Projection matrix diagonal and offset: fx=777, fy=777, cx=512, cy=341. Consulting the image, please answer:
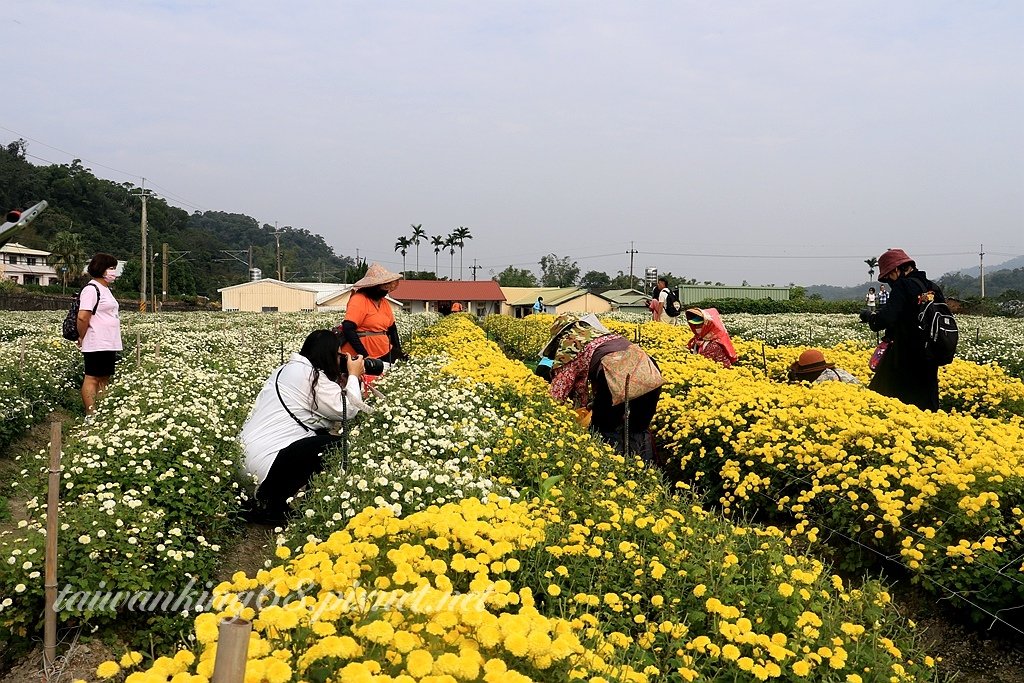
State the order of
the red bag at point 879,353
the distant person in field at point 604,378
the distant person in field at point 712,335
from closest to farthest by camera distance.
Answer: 1. the distant person in field at point 604,378
2. the red bag at point 879,353
3. the distant person in field at point 712,335

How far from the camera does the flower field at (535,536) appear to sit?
2.19 m

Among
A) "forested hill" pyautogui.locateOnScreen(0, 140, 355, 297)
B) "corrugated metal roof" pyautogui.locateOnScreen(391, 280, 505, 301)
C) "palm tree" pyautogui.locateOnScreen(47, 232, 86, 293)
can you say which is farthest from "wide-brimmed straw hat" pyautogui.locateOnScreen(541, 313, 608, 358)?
"palm tree" pyautogui.locateOnScreen(47, 232, 86, 293)

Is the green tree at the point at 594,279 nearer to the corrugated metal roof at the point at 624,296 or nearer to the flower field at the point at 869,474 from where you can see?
the corrugated metal roof at the point at 624,296

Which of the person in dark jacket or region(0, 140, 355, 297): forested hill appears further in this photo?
region(0, 140, 355, 297): forested hill

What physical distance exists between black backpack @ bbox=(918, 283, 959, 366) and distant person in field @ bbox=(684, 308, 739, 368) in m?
2.95

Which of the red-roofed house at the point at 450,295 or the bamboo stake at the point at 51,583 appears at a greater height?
the red-roofed house at the point at 450,295

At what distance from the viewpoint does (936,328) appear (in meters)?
6.52

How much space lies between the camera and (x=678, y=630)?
266 centimetres

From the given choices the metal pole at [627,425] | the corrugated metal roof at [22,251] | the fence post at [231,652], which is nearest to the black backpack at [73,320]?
the metal pole at [627,425]

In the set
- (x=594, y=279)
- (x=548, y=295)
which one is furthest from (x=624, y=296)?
(x=594, y=279)

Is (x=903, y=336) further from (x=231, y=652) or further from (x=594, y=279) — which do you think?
(x=594, y=279)

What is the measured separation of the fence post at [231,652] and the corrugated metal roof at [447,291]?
63.9 meters

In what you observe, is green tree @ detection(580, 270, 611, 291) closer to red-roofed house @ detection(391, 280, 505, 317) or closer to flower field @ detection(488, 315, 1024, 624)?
red-roofed house @ detection(391, 280, 505, 317)

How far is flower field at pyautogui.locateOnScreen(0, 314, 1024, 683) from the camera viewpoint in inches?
86.2
